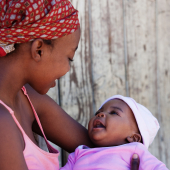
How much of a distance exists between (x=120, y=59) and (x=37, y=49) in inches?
48.0

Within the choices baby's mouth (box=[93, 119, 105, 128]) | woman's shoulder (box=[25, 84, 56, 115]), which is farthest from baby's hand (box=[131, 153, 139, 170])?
woman's shoulder (box=[25, 84, 56, 115])

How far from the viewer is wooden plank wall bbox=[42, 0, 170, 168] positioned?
2.49 m

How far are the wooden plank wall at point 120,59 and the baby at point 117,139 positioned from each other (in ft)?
1.20

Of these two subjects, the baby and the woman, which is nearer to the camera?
the woman

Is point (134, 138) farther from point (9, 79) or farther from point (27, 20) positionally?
point (27, 20)

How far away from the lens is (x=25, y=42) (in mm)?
1477

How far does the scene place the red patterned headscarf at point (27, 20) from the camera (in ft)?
4.53

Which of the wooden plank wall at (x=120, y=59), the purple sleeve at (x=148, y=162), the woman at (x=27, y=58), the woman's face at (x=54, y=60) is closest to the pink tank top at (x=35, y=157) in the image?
the woman at (x=27, y=58)

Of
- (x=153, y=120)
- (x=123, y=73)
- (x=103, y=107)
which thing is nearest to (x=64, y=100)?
(x=103, y=107)

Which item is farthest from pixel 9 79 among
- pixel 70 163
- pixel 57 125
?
pixel 70 163

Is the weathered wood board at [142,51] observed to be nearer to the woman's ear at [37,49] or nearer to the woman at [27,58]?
the woman at [27,58]

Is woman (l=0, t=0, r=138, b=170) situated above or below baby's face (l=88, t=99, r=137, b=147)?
above

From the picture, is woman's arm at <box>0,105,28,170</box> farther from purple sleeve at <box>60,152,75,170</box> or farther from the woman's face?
purple sleeve at <box>60,152,75,170</box>

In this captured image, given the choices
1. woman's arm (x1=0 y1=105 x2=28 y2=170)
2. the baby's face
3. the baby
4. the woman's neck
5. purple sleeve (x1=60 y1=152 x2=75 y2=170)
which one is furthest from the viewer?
the baby's face
